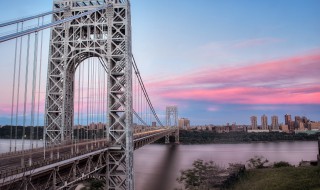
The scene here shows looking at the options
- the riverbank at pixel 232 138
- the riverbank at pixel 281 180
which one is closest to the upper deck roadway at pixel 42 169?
the riverbank at pixel 281 180

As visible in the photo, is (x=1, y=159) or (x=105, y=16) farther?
(x=105, y=16)

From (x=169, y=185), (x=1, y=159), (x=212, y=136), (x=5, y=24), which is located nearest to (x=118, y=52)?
(x=5, y=24)

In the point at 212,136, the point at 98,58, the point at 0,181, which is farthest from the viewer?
the point at 212,136

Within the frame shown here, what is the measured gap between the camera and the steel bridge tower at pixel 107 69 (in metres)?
24.5

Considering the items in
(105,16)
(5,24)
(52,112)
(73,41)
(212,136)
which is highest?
(105,16)

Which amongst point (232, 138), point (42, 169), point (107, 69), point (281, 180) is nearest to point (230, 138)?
point (232, 138)

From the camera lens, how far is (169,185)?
39562 millimetres

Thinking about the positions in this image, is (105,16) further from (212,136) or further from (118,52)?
(212,136)

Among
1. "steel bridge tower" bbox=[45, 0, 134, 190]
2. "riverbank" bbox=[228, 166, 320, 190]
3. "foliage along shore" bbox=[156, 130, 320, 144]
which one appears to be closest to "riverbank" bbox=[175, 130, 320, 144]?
"foliage along shore" bbox=[156, 130, 320, 144]

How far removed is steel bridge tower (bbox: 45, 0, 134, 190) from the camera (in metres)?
24.5

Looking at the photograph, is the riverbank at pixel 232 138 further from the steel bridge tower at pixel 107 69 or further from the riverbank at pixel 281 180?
the steel bridge tower at pixel 107 69

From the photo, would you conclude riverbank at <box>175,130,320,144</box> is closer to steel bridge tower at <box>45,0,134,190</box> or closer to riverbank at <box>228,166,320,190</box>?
riverbank at <box>228,166,320,190</box>

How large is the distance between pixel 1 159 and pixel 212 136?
496 ft

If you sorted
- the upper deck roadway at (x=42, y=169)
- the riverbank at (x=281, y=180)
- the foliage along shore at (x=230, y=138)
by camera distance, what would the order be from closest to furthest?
the upper deck roadway at (x=42, y=169) < the riverbank at (x=281, y=180) < the foliage along shore at (x=230, y=138)
